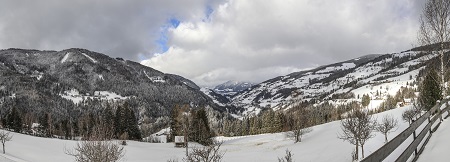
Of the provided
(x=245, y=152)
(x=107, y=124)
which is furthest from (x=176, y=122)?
(x=245, y=152)

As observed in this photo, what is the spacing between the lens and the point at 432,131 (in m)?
13.7

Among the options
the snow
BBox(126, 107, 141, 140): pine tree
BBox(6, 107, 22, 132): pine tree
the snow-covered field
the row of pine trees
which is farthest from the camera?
BBox(6, 107, 22, 132): pine tree

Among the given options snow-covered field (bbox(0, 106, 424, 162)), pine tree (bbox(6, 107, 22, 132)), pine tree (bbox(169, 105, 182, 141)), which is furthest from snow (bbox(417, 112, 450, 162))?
pine tree (bbox(6, 107, 22, 132))

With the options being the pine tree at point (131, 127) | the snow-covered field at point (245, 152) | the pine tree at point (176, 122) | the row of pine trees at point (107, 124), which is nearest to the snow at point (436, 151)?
the snow-covered field at point (245, 152)

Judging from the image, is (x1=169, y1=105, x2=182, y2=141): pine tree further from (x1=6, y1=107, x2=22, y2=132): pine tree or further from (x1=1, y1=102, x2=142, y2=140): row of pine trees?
(x1=6, y1=107, x2=22, y2=132): pine tree

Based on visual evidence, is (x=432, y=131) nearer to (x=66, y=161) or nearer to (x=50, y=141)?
(x=66, y=161)

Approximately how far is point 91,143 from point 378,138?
40.6m

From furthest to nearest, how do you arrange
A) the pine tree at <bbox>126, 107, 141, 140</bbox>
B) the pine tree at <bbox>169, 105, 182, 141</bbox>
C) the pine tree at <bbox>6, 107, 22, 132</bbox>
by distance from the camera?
the pine tree at <bbox>6, 107, 22, 132</bbox>, the pine tree at <bbox>126, 107, 141, 140</bbox>, the pine tree at <bbox>169, 105, 182, 141</bbox>

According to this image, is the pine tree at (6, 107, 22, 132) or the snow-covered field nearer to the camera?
the snow-covered field

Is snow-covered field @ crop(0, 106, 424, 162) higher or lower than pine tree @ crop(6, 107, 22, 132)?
lower

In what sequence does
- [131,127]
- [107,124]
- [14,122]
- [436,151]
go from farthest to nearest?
[14,122] → [131,127] → [107,124] → [436,151]

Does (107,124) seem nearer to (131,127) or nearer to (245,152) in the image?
(131,127)

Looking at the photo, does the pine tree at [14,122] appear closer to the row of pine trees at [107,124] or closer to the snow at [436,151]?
the row of pine trees at [107,124]

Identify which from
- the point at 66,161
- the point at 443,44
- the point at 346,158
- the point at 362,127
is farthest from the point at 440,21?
the point at 66,161
